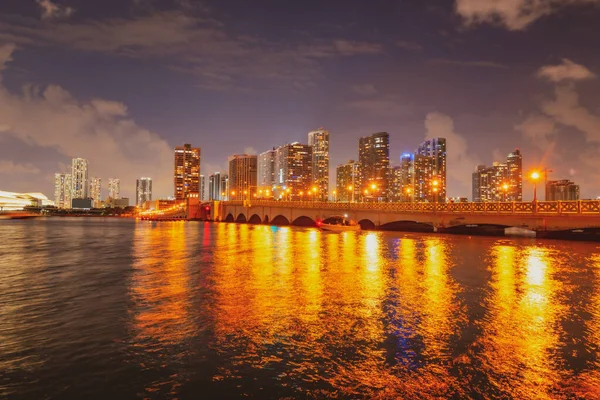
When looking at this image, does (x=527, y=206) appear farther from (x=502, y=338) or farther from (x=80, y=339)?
(x=80, y=339)

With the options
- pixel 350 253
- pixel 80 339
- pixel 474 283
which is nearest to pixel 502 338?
pixel 474 283

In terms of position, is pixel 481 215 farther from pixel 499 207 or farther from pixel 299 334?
pixel 299 334

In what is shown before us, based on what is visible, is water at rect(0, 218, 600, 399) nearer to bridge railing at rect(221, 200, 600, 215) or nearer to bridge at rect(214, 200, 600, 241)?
bridge railing at rect(221, 200, 600, 215)

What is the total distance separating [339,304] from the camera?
19.9 metres

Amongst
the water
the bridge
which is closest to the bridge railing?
the bridge

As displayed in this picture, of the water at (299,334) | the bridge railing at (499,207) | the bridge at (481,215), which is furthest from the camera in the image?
the bridge at (481,215)

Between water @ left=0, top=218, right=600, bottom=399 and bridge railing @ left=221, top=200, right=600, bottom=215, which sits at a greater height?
bridge railing @ left=221, top=200, right=600, bottom=215

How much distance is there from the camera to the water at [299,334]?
1073 cm

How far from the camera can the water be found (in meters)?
10.7

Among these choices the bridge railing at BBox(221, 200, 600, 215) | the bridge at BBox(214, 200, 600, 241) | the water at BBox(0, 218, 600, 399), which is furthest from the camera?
the bridge at BBox(214, 200, 600, 241)

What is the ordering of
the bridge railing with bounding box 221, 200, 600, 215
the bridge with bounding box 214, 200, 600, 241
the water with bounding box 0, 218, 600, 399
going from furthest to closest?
the bridge with bounding box 214, 200, 600, 241, the bridge railing with bounding box 221, 200, 600, 215, the water with bounding box 0, 218, 600, 399

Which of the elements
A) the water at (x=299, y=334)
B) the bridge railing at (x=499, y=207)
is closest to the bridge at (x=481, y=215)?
the bridge railing at (x=499, y=207)

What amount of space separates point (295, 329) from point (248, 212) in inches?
5416

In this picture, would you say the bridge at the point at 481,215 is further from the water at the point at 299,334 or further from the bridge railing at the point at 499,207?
the water at the point at 299,334
